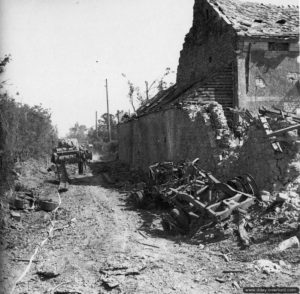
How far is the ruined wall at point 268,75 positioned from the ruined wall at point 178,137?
2.58 meters

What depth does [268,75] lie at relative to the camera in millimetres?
14117

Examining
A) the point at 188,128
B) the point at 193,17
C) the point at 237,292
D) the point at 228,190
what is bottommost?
the point at 237,292

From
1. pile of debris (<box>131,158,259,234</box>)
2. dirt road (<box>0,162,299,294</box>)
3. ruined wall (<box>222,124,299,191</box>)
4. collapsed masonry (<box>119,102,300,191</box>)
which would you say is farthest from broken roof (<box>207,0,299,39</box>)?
dirt road (<box>0,162,299,294</box>)

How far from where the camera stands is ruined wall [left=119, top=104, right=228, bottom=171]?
1145cm

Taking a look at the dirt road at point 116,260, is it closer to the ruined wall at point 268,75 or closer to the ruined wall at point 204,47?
the ruined wall at point 268,75

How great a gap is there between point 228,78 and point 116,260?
32.1 feet

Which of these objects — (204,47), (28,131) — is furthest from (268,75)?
(28,131)

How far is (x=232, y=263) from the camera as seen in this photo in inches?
241

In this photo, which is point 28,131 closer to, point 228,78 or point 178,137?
point 178,137

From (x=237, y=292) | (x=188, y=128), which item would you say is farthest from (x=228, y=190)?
(x=188, y=128)

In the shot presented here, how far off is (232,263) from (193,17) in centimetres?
1486

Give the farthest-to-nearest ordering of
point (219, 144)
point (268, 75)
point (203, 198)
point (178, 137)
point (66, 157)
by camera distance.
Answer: point (66, 157) < point (268, 75) < point (178, 137) < point (219, 144) < point (203, 198)

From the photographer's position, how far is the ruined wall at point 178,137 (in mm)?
11445

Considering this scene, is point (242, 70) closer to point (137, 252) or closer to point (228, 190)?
point (228, 190)
